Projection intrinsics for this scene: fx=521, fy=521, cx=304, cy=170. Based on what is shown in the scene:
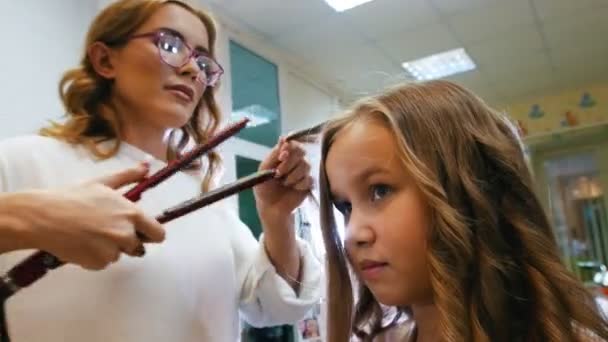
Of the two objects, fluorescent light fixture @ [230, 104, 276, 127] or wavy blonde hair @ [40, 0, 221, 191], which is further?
fluorescent light fixture @ [230, 104, 276, 127]

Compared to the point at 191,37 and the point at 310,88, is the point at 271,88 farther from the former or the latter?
the point at 191,37

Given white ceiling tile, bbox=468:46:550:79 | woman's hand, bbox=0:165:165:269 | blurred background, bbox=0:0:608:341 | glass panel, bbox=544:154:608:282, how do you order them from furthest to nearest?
1. glass panel, bbox=544:154:608:282
2. white ceiling tile, bbox=468:46:550:79
3. blurred background, bbox=0:0:608:341
4. woman's hand, bbox=0:165:165:269

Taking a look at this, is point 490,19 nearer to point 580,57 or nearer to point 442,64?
point 442,64

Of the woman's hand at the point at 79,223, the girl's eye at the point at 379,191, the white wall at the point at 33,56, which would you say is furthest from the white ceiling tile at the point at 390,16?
the woman's hand at the point at 79,223

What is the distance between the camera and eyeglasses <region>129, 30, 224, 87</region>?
2.66ft

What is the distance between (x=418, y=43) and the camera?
3297mm

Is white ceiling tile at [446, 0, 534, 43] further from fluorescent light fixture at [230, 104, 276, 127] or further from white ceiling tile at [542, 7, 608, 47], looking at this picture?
fluorescent light fixture at [230, 104, 276, 127]

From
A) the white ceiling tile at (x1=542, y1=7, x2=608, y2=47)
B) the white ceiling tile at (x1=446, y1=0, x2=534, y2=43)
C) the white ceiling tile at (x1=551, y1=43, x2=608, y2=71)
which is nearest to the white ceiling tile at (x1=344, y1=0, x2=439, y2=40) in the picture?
the white ceiling tile at (x1=446, y1=0, x2=534, y2=43)

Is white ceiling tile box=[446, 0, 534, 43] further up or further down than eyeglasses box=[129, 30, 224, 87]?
further up

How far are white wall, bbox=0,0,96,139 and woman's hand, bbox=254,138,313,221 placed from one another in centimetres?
106

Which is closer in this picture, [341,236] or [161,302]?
[161,302]

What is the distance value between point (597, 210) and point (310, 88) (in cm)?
278

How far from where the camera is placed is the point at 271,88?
3.24m

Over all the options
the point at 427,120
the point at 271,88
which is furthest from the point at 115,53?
the point at 271,88
